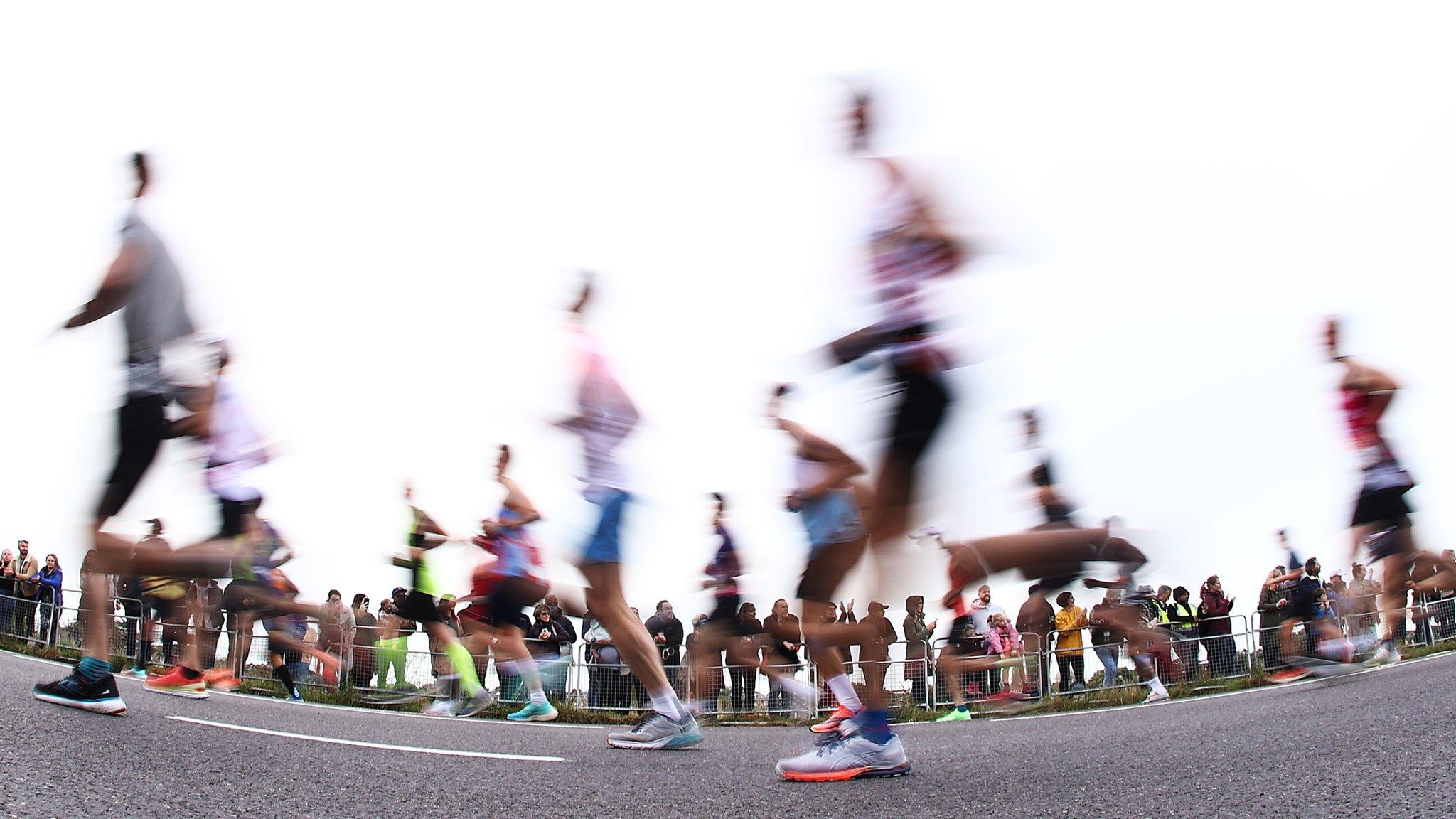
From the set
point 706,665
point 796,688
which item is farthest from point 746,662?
point 796,688

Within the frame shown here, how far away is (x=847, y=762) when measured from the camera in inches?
103

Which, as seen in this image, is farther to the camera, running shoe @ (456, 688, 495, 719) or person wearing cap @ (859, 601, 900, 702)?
running shoe @ (456, 688, 495, 719)

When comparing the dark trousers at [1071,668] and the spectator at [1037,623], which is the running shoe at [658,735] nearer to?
the spectator at [1037,623]

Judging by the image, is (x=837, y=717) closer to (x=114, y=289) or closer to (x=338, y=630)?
(x=114, y=289)

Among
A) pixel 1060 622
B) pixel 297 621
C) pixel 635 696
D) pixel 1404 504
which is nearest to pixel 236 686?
pixel 297 621

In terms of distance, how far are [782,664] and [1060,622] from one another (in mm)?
2529

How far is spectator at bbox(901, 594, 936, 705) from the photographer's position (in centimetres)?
785

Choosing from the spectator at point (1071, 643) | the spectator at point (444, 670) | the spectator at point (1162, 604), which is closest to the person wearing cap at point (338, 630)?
the spectator at point (444, 670)

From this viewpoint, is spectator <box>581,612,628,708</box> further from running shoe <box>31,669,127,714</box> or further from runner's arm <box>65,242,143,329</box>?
runner's arm <box>65,242,143,329</box>

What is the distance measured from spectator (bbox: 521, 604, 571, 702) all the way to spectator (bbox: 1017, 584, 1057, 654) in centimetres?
386

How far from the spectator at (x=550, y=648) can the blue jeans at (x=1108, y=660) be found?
4554 mm

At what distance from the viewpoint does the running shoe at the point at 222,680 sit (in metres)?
6.47

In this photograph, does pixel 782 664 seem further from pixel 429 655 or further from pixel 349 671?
pixel 349 671

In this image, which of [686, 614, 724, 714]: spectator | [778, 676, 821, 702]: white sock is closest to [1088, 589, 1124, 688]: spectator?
[778, 676, 821, 702]: white sock
